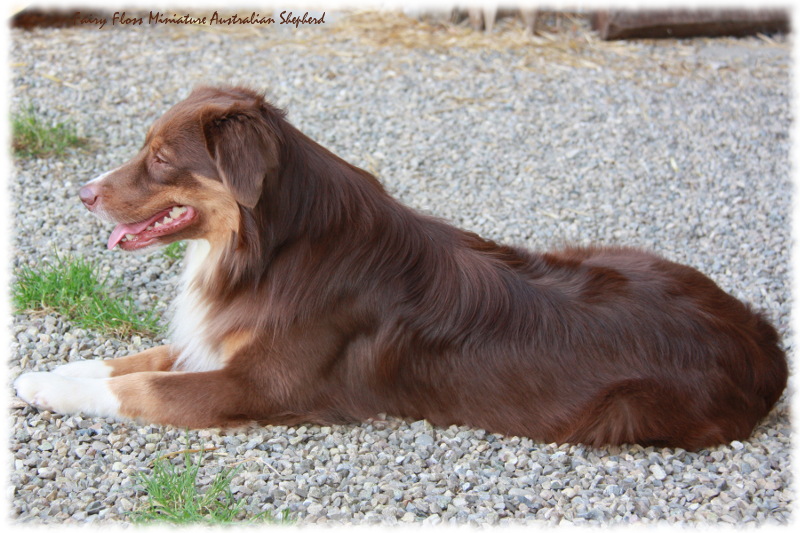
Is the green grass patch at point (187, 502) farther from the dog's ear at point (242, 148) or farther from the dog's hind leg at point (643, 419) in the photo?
the dog's hind leg at point (643, 419)

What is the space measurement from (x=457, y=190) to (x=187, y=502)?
404 cm

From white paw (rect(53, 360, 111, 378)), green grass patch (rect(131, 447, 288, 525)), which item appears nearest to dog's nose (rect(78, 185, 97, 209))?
white paw (rect(53, 360, 111, 378))

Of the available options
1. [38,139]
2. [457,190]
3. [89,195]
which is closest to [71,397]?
[89,195]

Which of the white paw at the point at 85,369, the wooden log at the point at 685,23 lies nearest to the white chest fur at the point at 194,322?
the white paw at the point at 85,369

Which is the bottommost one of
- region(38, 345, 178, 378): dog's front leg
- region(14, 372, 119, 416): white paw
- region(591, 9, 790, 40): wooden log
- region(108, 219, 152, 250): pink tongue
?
region(38, 345, 178, 378): dog's front leg

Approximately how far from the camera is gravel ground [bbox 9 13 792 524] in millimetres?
3596

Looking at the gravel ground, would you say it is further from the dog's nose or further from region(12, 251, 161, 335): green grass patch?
the dog's nose

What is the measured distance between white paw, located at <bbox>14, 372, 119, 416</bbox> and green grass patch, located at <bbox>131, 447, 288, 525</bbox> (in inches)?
21.9

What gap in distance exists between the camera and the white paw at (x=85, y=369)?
4195 millimetres

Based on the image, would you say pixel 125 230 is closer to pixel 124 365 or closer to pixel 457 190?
pixel 124 365

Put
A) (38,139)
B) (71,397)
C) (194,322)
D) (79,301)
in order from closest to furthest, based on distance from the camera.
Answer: (71,397), (194,322), (79,301), (38,139)

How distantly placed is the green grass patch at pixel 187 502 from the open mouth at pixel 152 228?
1.05 metres

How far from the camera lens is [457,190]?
6.79 meters

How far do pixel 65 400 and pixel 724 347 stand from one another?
3.00 m
